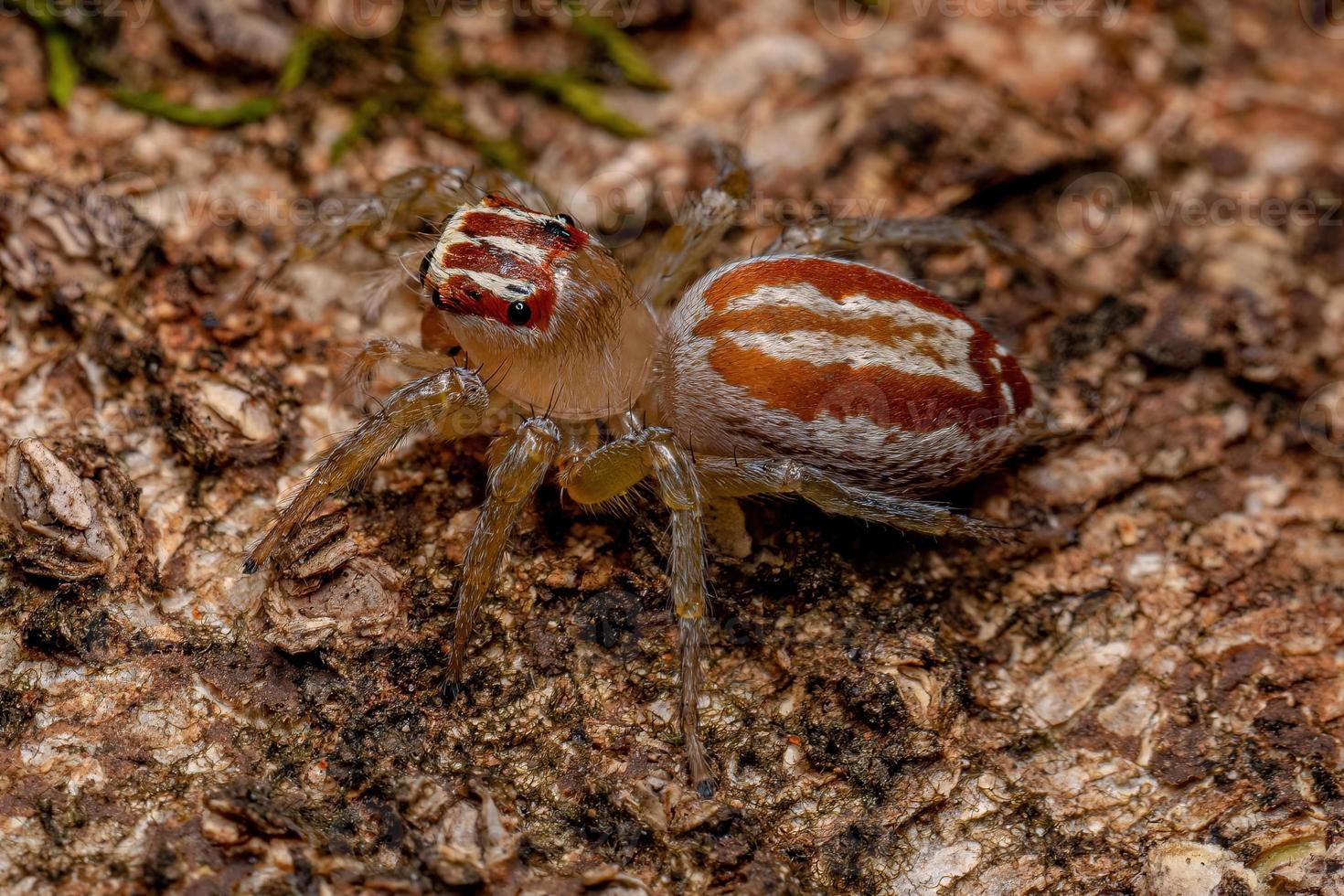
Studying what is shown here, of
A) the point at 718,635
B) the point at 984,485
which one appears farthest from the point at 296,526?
the point at 984,485

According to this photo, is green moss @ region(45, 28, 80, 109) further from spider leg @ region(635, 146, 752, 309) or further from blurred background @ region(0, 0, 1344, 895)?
spider leg @ region(635, 146, 752, 309)

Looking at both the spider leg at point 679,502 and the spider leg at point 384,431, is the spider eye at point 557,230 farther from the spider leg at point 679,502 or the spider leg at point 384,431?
the spider leg at point 679,502

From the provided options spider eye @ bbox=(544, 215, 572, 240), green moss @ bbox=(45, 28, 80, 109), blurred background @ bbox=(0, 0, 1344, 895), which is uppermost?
green moss @ bbox=(45, 28, 80, 109)

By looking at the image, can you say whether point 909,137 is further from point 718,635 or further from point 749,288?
point 718,635

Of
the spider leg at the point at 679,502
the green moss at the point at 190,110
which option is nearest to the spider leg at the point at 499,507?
the spider leg at the point at 679,502

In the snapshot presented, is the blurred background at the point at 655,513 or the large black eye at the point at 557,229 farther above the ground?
the large black eye at the point at 557,229

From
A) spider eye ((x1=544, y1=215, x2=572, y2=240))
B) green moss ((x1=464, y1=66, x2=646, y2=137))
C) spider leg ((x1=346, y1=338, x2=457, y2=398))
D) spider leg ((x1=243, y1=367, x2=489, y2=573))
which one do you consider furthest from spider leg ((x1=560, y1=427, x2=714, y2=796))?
green moss ((x1=464, y1=66, x2=646, y2=137))
